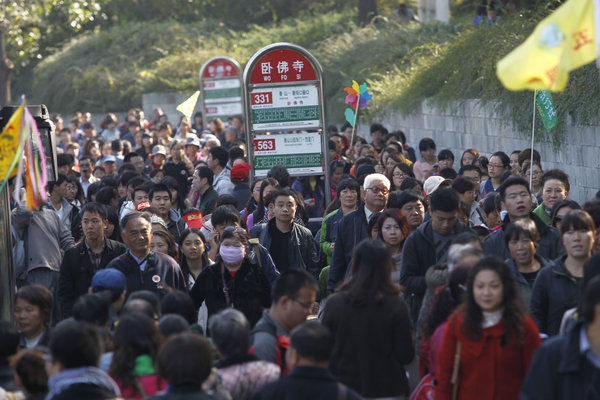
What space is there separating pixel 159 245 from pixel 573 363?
4.65m

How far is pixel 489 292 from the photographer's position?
18.1 feet

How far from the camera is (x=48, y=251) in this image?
9336 millimetres

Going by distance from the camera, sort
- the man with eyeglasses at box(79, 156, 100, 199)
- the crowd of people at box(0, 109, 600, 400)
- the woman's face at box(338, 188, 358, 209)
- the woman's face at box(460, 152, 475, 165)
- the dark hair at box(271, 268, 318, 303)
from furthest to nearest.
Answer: the man with eyeglasses at box(79, 156, 100, 199), the woman's face at box(460, 152, 475, 165), the woman's face at box(338, 188, 358, 209), the dark hair at box(271, 268, 318, 303), the crowd of people at box(0, 109, 600, 400)

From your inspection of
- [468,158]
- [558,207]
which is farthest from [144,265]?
[468,158]

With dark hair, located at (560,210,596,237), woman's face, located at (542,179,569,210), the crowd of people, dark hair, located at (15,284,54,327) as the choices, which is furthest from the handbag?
woman's face, located at (542,179,569,210)

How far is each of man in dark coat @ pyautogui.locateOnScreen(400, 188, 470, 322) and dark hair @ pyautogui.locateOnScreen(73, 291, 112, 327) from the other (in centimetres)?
226

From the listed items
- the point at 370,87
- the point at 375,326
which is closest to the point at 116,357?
the point at 375,326

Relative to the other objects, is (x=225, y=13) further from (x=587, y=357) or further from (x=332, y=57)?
(x=587, y=357)

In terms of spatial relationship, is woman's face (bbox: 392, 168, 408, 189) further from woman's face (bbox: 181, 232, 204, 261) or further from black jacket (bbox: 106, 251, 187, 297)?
black jacket (bbox: 106, 251, 187, 297)

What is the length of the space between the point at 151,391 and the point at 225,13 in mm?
42032

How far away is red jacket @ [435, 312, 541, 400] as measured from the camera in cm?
549

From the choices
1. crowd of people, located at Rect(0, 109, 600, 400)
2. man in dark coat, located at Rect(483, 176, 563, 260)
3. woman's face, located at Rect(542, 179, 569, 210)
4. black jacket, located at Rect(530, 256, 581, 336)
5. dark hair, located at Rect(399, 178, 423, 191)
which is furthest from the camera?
dark hair, located at Rect(399, 178, 423, 191)

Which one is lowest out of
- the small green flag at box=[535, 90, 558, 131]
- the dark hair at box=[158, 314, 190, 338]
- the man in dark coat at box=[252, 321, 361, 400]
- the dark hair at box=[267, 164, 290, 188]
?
the man in dark coat at box=[252, 321, 361, 400]

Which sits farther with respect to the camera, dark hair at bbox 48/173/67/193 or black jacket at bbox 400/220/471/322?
dark hair at bbox 48/173/67/193
